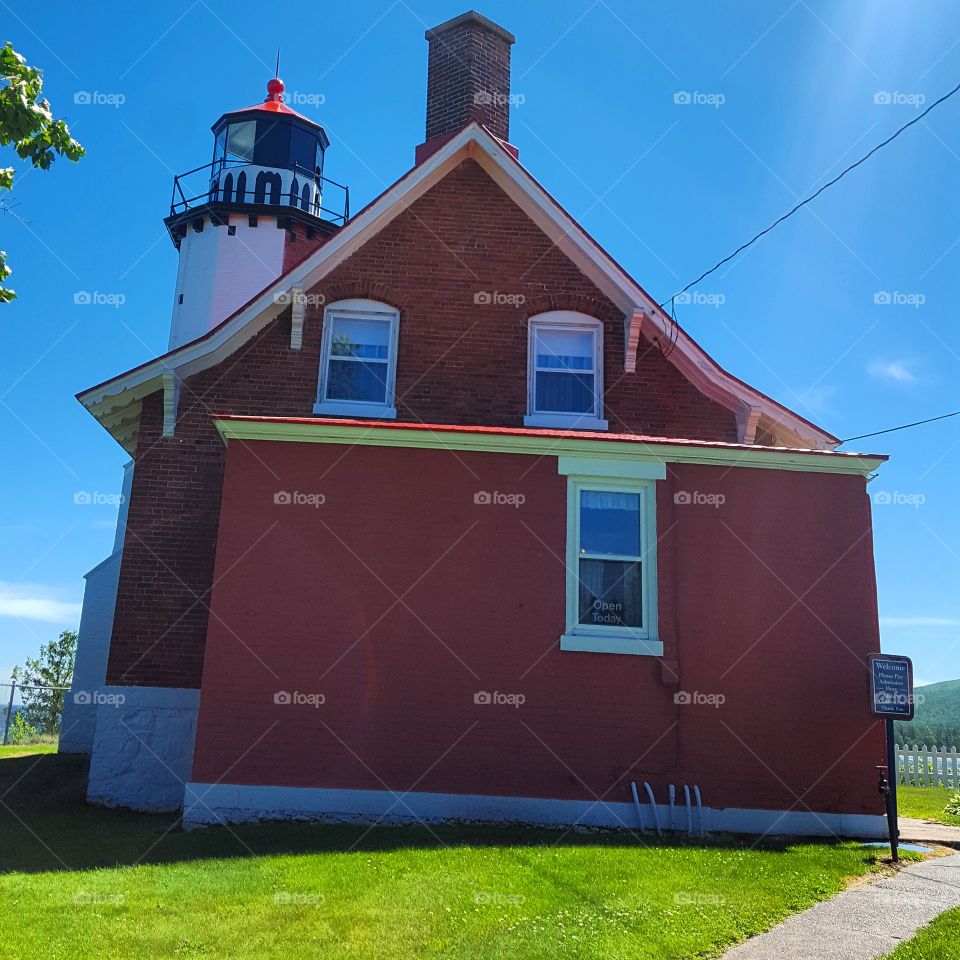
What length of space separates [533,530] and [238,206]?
17803 mm

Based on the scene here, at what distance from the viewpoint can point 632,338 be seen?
1352 centimetres

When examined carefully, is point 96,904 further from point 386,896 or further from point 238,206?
point 238,206

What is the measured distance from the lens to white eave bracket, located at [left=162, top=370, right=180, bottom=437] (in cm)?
1259

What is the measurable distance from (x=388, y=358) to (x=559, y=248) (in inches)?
125

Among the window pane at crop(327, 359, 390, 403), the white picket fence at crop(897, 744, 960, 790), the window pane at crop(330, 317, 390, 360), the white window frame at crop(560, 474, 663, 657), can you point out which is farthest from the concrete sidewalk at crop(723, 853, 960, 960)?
the white picket fence at crop(897, 744, 960, 790)

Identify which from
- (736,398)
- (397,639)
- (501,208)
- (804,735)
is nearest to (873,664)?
(804,735)

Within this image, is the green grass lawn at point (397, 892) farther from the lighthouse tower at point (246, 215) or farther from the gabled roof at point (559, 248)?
the lighthouse tower at point (246, 215)

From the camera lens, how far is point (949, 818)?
12.2 metres

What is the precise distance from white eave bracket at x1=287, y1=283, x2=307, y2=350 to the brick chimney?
4.35m

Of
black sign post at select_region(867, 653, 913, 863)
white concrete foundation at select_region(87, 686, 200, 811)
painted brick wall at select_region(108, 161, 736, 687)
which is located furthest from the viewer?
painted brick wall at select_region(108, 161, 736, 687)

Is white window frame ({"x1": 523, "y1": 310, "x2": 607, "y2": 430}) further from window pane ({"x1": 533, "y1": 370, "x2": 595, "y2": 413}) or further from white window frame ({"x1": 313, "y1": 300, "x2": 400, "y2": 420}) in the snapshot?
white window frame ({"x1": 313, "y1": 300, "x2": 400, "y2": 420})

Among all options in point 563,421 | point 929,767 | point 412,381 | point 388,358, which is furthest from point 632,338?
point 929,767

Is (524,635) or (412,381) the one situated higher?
(412,381)

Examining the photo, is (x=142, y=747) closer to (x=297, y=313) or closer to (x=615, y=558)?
(x=297, y=313)
